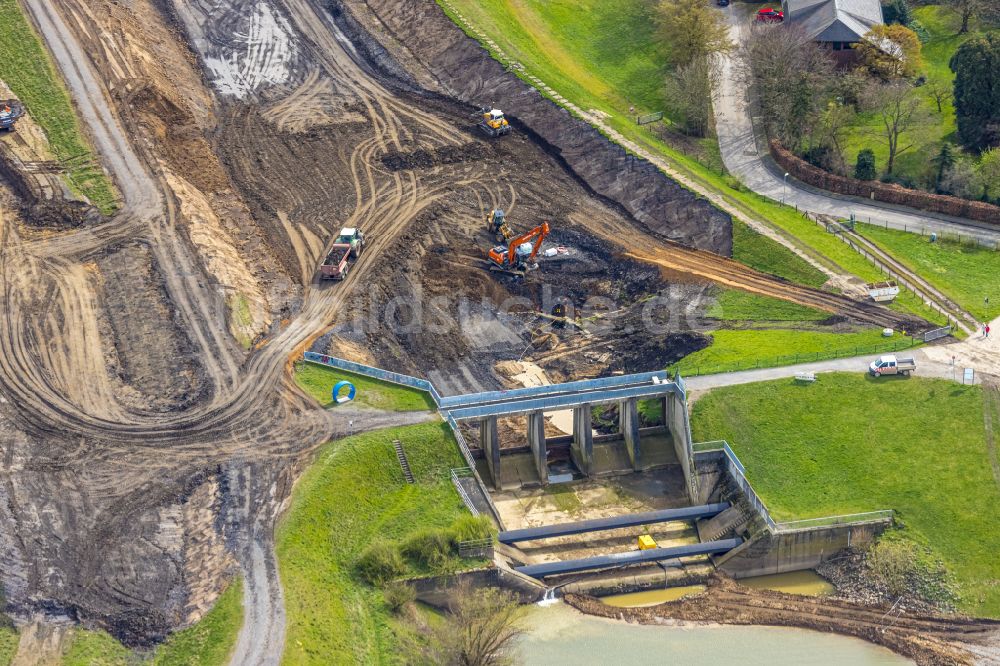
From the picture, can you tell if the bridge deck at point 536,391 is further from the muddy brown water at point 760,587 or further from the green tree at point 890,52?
the green tree at point 890,52

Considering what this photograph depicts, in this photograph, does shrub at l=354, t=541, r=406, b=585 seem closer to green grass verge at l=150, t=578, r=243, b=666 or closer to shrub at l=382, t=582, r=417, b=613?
shrub at l=382, t=582, r=417, b=613

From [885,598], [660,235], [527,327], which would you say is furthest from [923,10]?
[885,598]

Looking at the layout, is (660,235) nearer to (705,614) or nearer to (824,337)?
(824,337)

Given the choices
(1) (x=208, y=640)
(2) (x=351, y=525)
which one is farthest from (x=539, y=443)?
(1) (x=208, y=640)

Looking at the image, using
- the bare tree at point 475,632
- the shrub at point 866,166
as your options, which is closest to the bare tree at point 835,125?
the shrub at point 866,166

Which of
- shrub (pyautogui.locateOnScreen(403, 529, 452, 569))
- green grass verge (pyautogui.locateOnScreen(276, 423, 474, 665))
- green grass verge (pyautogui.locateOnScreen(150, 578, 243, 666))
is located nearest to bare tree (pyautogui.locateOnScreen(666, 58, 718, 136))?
green grass verge (pyautogui.locateOnScreen(276, 423, 474, 665))

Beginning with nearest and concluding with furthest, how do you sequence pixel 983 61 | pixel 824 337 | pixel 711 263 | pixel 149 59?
pixel 824 337
pixel 711 263
pixel 983 61
pixel 149 59
